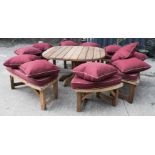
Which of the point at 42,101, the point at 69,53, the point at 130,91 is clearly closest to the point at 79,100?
the point at 42,101

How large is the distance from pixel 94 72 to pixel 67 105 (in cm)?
70

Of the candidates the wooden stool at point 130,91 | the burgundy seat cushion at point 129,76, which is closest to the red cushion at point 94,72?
the burgundy seat cushion at point 129,76

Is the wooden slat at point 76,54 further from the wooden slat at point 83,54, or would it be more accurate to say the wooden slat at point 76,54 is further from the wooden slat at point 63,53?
the wooden slat at point 63,53

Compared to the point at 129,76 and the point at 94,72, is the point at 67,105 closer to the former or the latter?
the point at 94,72

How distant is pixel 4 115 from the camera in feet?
8.66

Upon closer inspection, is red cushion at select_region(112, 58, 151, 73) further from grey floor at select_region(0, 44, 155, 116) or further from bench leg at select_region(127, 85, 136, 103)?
grey floor at select_region(0, 44, 155, 116)

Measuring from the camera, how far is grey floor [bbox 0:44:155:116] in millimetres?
2734

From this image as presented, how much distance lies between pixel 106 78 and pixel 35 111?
41.5 inches

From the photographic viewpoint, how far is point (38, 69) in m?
2.65

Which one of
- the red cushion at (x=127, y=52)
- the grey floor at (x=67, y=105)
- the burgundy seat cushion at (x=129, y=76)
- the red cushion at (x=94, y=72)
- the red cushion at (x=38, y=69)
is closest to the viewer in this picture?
the red cushion at (x=94, y=72)

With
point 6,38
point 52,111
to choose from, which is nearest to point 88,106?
point 52,111

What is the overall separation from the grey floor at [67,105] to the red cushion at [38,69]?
496 mm

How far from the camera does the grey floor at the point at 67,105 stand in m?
2.73

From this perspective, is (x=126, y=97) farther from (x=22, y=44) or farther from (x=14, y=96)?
(x=22, y=44)
